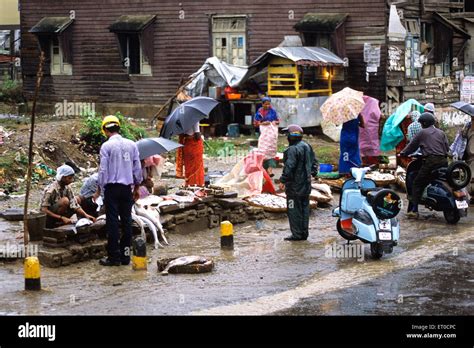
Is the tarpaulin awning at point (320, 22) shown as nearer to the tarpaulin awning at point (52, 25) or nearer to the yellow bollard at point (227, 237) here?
the tarpaulin awning at point (52, 25)

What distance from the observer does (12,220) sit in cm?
1551

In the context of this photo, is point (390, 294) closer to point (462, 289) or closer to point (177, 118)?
point (462, 289)

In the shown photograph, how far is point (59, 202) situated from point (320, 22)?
16.8 m

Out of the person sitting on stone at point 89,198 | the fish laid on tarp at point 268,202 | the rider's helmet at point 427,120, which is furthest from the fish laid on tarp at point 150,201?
the rider's helmet at point 427,120

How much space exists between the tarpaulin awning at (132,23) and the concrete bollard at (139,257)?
1987cm

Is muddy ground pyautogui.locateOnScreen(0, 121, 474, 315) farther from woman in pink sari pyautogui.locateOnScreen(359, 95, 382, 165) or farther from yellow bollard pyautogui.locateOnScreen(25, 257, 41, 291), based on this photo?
woman in pink sari pyautogui.locateOnScreen(359, 95, 382, 165)

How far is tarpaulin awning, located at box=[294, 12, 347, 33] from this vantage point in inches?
1103

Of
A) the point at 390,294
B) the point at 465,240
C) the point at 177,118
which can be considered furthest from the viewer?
the point at 177,118

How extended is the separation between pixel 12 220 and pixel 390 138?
7.40 metres

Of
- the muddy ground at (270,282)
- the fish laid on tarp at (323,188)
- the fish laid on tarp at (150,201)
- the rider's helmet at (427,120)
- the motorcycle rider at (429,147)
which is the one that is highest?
the rider's helmet at (427,120)

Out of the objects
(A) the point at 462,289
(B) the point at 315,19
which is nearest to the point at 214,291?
(A) the point at 462,289

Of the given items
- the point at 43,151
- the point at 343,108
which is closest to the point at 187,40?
the point at 43,151

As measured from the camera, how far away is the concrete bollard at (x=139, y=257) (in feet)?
40.4

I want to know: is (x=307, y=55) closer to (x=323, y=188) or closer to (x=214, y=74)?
(x=214, y=74)
